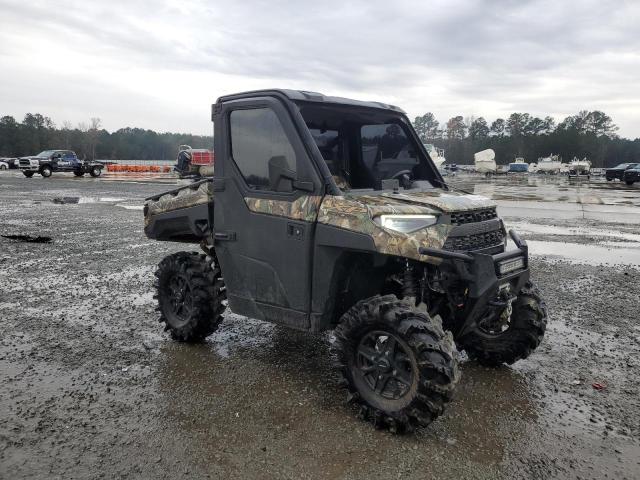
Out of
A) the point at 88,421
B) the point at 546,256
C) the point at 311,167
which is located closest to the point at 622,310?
the point at 546,256

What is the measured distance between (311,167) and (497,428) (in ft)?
7.63

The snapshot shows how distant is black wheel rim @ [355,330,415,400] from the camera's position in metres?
3.59

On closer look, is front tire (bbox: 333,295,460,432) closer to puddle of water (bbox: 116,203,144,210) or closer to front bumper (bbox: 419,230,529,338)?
front bumper (bbox: 419,230,529,338)

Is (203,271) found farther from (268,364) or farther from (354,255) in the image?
(354,255)

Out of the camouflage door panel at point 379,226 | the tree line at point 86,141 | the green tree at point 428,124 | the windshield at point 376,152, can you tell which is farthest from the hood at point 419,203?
the green tree at point 428,124

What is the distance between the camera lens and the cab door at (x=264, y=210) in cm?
401

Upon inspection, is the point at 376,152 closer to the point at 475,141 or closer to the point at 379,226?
the point at 379,226

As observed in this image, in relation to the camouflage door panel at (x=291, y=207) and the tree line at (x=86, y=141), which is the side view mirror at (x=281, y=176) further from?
the tree line at (x=86, y=141)

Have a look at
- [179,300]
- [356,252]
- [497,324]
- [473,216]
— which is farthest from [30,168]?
[473,216]

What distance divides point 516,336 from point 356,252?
1.79m

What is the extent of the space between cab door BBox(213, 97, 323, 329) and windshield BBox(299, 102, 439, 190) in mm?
791

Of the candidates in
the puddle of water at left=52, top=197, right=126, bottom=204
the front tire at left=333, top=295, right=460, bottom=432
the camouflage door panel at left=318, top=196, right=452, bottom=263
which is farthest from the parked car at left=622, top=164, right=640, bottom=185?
the front tire at left=333, top=295, right=460, bottom=432

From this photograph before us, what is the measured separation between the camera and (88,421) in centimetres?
369

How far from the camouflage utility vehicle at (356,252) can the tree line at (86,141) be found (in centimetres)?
6315
